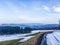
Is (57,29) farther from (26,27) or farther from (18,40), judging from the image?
(18,40)

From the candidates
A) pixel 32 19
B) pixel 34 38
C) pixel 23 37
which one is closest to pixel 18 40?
pixel 23 37

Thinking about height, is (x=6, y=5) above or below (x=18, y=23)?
above

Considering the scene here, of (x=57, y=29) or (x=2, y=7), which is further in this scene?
(x=57, y=29)

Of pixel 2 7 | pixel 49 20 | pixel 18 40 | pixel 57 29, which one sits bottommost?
pixel 18 40

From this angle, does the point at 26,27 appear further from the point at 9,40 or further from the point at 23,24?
the point at 9,40

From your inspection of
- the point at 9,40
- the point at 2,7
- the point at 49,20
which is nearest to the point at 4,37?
the point at 9,40

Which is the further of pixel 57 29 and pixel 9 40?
pixel 57 29

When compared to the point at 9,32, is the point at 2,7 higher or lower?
higher
